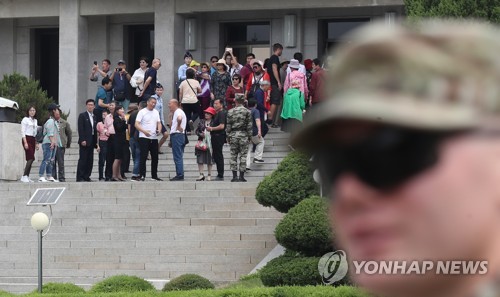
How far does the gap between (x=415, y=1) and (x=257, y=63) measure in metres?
6.95

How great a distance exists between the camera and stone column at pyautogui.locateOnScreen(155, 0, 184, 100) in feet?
109

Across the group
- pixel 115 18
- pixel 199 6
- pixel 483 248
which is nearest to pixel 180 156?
pixel 199 6

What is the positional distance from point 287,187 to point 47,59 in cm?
2095

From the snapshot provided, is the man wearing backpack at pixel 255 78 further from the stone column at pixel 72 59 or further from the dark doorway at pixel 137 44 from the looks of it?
the dark doorway at pixel 137 44

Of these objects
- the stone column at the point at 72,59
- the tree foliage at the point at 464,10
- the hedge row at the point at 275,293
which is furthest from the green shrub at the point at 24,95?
the hedge row at the point at 275,293

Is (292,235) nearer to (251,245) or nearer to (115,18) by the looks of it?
(251,245)

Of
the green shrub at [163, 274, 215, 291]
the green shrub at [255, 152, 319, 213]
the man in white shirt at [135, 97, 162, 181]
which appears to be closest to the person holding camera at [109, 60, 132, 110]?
the man in white shirt at [135, 97, 162, 181]

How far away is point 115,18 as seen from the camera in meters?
36.8

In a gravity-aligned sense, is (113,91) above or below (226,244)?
above

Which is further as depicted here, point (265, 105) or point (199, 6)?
point (199, 6)

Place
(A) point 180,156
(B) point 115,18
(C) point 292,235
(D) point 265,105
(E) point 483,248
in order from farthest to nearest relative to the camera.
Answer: (B) point 115,18
(D) point 265,105
(A) point 180,156
(C) point 292,235
(E) point 483,248

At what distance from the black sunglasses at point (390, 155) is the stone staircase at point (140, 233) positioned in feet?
59.9

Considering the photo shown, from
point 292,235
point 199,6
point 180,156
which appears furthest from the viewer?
point 199,6

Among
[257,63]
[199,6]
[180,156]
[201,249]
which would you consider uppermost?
[199,6]
